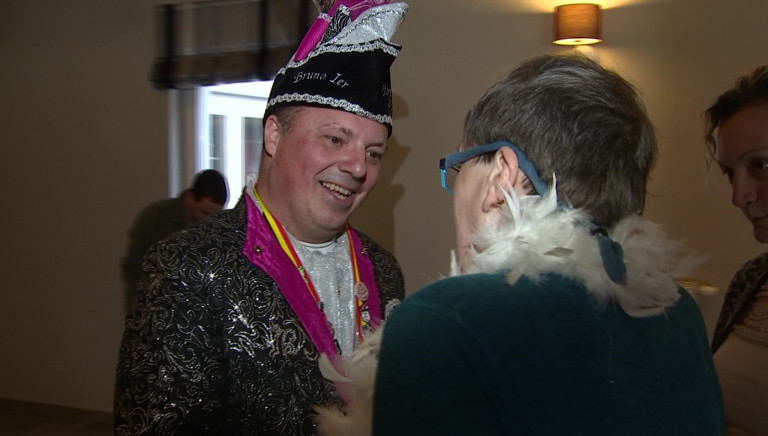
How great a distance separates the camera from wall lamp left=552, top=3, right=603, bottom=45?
127 inches

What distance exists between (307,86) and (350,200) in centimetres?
29

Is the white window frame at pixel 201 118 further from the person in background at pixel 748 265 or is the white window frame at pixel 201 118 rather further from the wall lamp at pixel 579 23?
the person in background at pixel 748 265

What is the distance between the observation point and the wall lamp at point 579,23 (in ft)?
10.6

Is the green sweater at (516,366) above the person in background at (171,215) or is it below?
above

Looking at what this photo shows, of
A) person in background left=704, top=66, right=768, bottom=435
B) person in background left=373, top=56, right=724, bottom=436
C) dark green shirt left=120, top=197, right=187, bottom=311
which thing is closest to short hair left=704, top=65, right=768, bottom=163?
person in background left=704, top=66, right=768, bottom=435

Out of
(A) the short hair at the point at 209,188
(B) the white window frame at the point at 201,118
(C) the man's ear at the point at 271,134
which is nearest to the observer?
(C) the man's ear at the point at 271,134

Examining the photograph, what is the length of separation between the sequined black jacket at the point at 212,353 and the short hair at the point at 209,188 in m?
2.07

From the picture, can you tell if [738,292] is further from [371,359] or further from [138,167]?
[138,167]

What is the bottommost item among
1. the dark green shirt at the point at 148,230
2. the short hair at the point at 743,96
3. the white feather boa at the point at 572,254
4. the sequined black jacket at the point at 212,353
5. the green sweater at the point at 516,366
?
the dark green shirt at the point at 148,230

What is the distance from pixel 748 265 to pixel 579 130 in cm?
107

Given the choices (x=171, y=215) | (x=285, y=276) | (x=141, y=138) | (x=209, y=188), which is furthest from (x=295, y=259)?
(x=141, y=138)

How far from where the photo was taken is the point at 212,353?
1.46 metres

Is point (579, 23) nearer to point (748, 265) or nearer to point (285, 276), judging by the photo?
point (748, 265)

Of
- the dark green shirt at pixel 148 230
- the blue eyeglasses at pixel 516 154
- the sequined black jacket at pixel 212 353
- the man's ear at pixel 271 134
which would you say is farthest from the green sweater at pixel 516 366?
the dark green shirt at pixel 148 230
